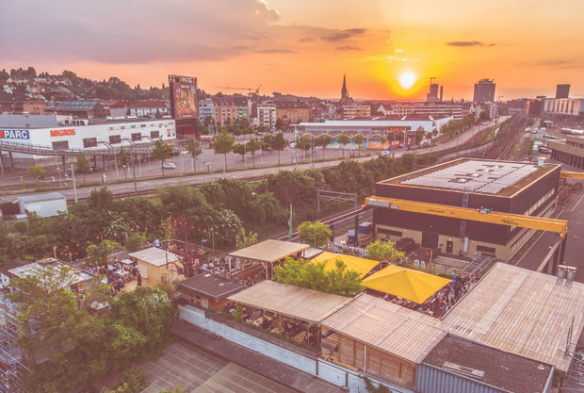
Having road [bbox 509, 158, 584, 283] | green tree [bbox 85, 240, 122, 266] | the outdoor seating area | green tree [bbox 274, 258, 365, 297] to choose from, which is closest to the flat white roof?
road [bbox 509, 158, 584, 283]

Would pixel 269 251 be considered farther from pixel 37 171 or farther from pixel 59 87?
pixel 59 87

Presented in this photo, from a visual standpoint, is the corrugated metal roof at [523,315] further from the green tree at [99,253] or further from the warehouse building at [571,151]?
the warehouse building at [571,151]

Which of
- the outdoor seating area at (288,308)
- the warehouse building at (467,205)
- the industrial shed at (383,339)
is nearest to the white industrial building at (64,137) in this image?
the warehouse building at (467,205)

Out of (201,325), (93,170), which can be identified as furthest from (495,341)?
(93,170)

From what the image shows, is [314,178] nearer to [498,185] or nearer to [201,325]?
[498,185]

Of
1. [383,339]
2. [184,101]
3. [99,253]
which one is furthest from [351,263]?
[184,101]

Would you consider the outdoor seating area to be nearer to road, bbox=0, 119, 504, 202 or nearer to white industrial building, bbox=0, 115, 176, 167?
road, bbox=0, 119, 504, 202
